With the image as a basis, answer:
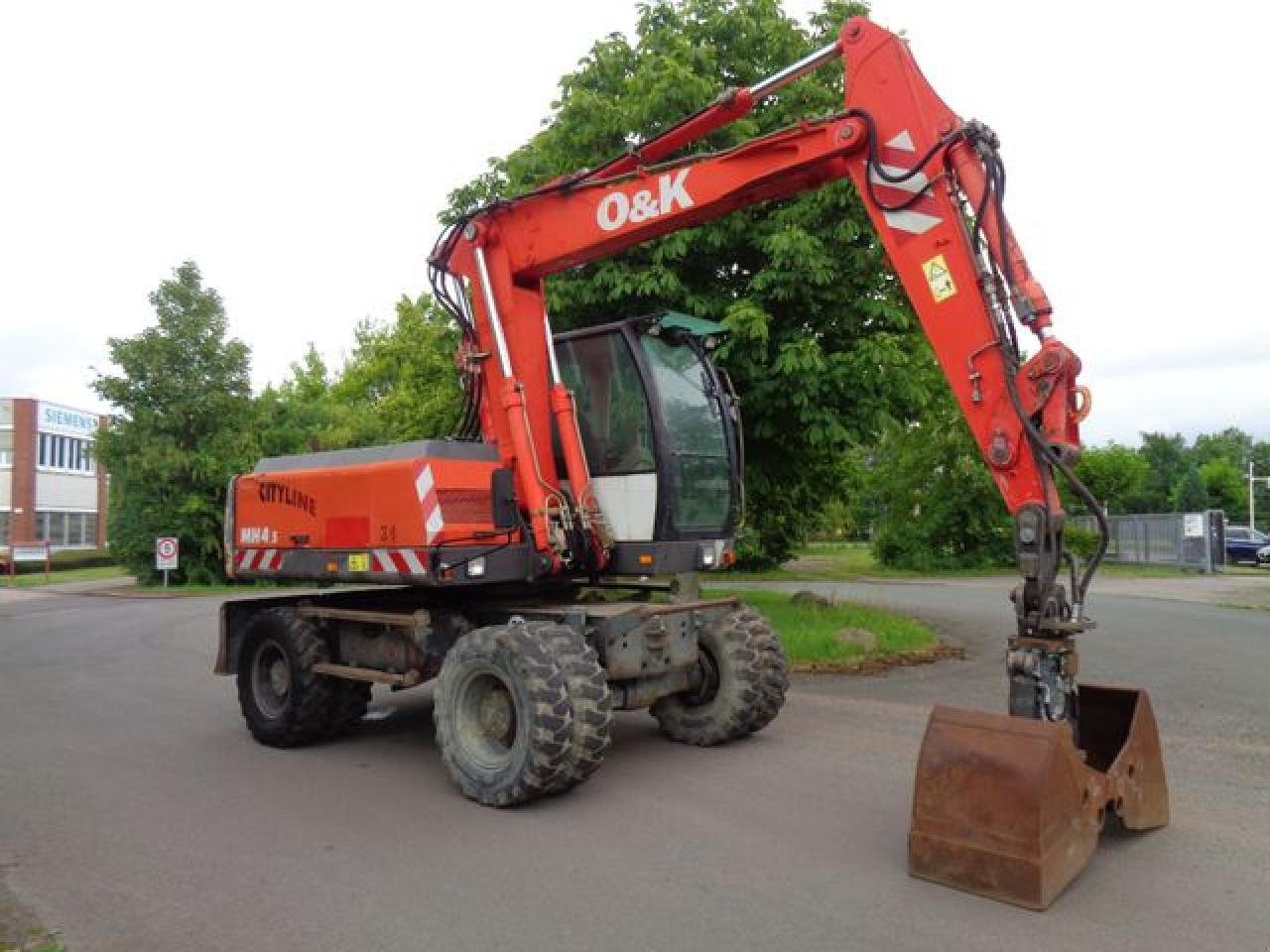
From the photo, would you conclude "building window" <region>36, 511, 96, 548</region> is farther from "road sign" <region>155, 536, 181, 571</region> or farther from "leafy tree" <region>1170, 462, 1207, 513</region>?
"leafy tree" <region>1170, 462, 1207, 513</region>

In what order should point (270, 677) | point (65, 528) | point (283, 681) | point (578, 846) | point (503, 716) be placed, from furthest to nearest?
point (65, 528)
point (270, 677)
point (283, 681)
point (503, 716)
point (578, 846)

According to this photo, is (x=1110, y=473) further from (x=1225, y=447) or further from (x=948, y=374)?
(x=1225, y=447)

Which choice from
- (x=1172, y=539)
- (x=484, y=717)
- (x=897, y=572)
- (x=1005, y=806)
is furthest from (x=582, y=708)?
(x=1172, y=539)

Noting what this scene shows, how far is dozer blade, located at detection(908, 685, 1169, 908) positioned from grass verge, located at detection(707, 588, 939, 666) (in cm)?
555

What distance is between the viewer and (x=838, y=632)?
1155 centimetres

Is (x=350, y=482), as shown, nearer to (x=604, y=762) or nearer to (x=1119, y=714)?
(x=604, y=762)

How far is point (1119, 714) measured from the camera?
5.39m

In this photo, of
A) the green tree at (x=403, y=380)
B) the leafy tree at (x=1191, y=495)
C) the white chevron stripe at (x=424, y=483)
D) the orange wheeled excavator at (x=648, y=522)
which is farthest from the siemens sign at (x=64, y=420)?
the leafy tree at (x=1191, y=495)

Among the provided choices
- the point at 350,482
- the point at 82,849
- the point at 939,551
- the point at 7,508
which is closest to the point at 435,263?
the point at 350,482

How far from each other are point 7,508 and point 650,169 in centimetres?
5478

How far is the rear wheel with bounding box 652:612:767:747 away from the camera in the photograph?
710cm

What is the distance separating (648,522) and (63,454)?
57.9 meters

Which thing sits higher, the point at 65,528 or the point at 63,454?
the point at 63,454

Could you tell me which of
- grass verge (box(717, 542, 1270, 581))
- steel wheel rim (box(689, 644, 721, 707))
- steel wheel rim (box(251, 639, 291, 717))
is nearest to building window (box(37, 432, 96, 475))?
grass verge (box(717, 542, 1270, 581))
